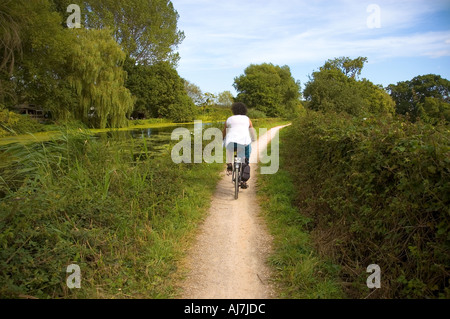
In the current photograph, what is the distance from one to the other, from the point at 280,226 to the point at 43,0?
2622cm

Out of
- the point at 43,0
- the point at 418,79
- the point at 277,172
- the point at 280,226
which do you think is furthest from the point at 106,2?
the point at 280,226

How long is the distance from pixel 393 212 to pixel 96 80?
28.0 metres

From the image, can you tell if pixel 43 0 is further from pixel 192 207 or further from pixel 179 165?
pixel 192 207

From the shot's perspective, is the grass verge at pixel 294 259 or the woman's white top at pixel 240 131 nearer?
the grass verge at pixel 294 259

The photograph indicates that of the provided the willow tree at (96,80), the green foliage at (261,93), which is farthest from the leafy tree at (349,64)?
the willow tree at (96,80)

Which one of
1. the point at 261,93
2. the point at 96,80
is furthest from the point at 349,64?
the point at 96,80

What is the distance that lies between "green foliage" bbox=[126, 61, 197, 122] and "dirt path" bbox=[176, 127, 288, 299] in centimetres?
4321

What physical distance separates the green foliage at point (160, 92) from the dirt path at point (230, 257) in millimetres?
43205

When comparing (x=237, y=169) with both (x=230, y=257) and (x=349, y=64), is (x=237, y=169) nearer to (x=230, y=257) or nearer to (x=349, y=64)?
(x=230, y=257)

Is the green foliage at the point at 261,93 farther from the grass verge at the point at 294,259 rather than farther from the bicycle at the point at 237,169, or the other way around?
the grass verge at the point at 294,259

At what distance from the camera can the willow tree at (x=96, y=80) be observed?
2552 centimetres

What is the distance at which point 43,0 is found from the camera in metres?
22.1

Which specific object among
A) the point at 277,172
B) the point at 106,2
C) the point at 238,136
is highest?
the point at 106,2

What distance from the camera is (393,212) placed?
2.89 metres
